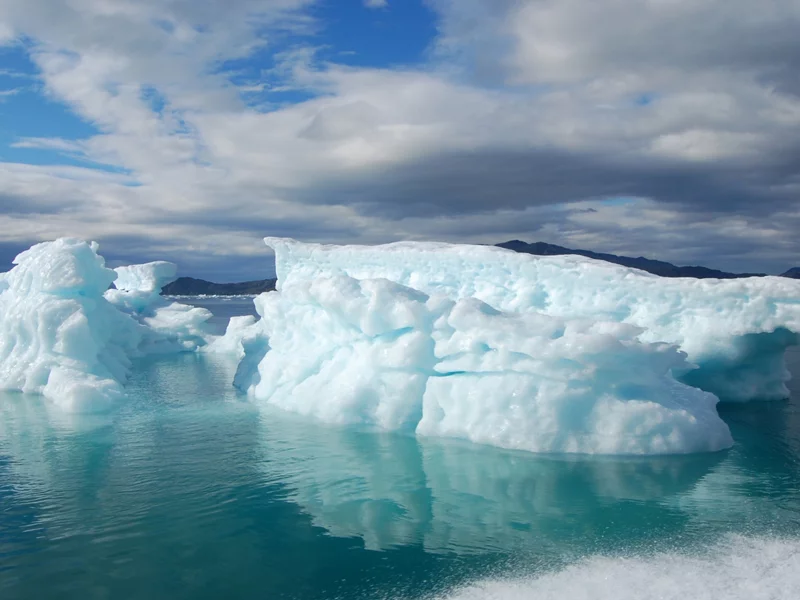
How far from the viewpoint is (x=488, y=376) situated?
38.2ft

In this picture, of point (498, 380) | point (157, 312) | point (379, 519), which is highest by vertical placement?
point (157, 312)

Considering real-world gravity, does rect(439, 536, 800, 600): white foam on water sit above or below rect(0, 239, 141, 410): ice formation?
below

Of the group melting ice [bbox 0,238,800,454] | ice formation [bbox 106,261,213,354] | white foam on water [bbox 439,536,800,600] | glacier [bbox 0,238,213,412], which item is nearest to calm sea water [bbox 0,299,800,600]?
white foam on water [bbox 439,536,800,600]

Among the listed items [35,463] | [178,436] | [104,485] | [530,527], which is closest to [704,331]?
[530,527]

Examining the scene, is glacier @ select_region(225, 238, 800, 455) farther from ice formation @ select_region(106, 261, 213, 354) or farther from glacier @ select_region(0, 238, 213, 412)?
ice formation @ select_region(106, 261, 213, 354)

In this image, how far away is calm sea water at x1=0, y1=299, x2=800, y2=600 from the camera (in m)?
6.31

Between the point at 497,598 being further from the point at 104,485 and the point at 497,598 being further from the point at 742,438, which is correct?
the point at 742,438

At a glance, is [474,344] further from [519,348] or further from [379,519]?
[379,519]

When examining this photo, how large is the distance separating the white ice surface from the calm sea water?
0.48m

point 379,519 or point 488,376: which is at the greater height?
point 488,376

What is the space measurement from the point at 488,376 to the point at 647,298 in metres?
4.70

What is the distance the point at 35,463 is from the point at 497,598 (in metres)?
8.18

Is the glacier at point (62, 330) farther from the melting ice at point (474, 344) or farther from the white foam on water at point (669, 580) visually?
the white foam on water at point (669, 580)

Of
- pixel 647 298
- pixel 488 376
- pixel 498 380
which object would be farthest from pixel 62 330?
pixel 647 298
